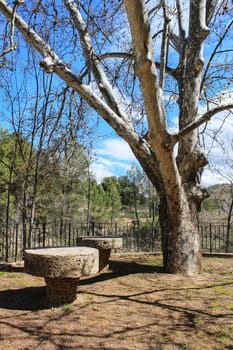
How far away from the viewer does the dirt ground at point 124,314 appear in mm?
2875

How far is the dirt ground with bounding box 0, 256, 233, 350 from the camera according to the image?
288 cm

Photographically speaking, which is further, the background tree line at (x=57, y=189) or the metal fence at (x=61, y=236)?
the background tree line at (x=57, y=189)

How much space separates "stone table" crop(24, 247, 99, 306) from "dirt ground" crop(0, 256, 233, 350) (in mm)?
161

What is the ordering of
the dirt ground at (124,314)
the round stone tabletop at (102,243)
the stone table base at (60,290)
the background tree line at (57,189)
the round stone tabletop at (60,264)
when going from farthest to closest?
1. the background tree line at (57,189)
2. the round stone tabletop at (102,243)
3. the stone table base at (60,290)
4. the round stone tabletop at (60,264)
5. the dirt ground at (124,314)

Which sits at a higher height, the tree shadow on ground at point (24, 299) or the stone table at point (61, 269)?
the stone table at point (61, 269)

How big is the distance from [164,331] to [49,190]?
1081 cm

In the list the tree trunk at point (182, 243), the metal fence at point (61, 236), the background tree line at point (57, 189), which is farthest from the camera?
the background tree line at point (57, 189)

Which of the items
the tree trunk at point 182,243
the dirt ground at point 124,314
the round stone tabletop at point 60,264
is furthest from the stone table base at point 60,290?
the tree trunk at point 182,243

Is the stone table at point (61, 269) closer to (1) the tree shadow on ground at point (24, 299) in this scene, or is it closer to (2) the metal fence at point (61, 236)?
(1) the tree shadow on ground at point (24, 299)

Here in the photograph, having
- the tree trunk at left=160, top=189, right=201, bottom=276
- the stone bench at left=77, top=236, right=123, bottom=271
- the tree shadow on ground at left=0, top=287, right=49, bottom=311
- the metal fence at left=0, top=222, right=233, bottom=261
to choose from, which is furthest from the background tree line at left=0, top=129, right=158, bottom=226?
the tree shadow on ground at left=0, top=287, right=49, bottom=311

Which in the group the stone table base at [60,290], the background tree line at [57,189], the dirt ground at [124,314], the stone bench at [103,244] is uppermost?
the background tree line at [57,189]

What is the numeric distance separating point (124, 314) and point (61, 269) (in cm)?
85

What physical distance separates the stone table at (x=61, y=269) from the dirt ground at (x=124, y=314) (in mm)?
161

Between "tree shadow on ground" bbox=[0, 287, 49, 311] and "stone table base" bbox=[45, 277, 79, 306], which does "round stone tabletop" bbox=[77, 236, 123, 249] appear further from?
"stone table base" bbox=[45, 277, 79, 306]
